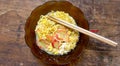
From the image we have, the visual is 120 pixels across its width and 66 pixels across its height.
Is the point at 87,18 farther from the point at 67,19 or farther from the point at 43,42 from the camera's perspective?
the point at 43,42

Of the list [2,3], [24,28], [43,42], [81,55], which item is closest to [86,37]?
[81,55]
